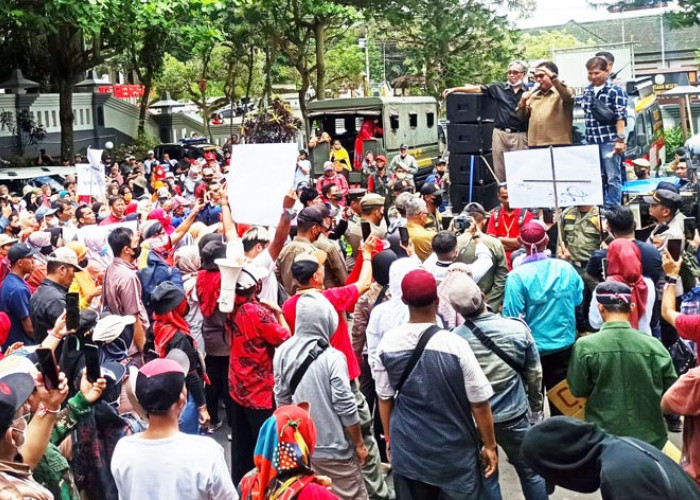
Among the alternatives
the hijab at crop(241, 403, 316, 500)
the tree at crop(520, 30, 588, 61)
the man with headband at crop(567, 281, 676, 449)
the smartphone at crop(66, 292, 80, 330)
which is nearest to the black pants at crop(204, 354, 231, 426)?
the smartphone at crop(66, 292, 80, 330)

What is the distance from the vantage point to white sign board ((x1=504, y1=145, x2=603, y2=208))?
305 inches

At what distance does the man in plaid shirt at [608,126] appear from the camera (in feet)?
31.9

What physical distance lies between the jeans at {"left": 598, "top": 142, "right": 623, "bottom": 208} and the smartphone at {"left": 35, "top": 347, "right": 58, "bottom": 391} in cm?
725

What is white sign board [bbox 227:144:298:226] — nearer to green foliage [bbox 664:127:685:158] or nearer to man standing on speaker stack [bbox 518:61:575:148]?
man standing on speaker stack [bbox 518:61:575:148]

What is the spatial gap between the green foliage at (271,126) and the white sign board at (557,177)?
1841cm

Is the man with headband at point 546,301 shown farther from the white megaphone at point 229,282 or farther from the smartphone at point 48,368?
the smartphone at point 48,368

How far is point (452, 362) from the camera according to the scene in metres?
4.60

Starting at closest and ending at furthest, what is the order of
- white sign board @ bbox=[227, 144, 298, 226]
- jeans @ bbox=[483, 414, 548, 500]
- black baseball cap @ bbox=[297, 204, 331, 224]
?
jeans @ bbox=[483, 414, 548, 500], white sign board @ bbox=[227, 144, 298, 226], black baseball cap @ bbox=[297, 204, 331, 224]

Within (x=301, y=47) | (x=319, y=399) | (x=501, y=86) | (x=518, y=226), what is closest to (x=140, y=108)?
(x=301, y=47)

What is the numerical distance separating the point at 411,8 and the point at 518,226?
25.3m

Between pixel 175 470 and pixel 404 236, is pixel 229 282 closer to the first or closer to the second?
pixel 404 236

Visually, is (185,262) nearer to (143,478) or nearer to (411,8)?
(143,478)

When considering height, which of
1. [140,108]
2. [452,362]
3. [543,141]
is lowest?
[452,362]

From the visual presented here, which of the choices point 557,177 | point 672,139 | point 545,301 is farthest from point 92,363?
point 672,139
